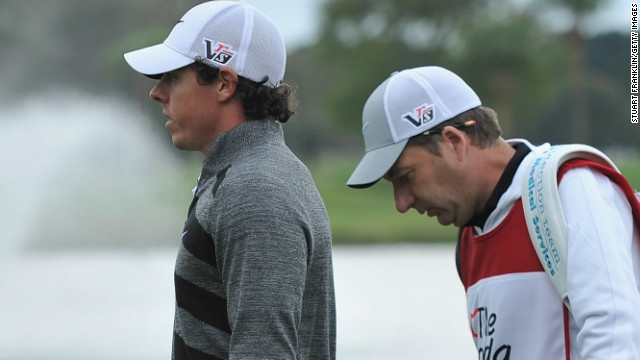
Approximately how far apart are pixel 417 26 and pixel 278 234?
33350mm

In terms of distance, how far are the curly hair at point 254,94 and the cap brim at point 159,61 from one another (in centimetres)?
4

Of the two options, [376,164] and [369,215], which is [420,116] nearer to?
[376,164]

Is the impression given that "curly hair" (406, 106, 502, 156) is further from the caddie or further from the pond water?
the pond water

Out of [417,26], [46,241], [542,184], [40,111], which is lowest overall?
[542,184]

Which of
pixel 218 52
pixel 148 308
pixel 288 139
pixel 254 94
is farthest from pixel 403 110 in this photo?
pixel 288 139

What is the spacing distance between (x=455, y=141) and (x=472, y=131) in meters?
0.06

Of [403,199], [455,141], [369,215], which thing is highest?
[369,215]

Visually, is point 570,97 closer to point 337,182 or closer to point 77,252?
point 337,182

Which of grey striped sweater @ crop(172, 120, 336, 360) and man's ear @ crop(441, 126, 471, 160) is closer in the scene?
grey striped sweater @ crop(172, 120, 336, 360)

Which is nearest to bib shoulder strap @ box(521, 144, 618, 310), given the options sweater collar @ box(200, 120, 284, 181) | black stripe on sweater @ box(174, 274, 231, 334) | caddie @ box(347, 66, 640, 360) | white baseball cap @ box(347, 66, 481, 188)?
caddie @ box(347, 66, 640, 360)

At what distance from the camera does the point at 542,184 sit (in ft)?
7.74

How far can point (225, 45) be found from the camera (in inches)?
100

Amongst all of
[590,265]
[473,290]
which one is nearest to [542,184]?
[590,265]

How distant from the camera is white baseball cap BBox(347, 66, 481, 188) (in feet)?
8.60
